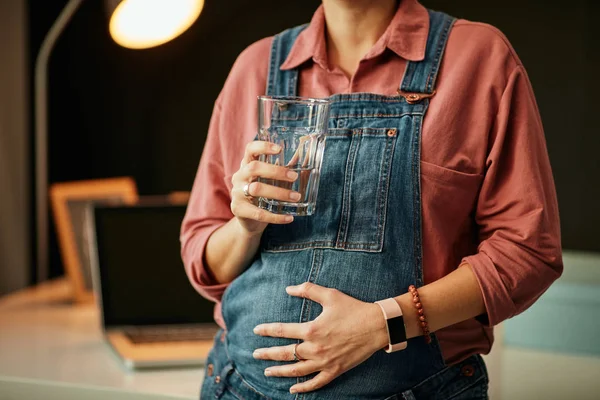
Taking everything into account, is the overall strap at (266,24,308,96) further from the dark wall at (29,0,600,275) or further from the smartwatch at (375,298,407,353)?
the dark wall at (29,0,600,275)

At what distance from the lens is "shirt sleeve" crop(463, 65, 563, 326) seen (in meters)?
1.09

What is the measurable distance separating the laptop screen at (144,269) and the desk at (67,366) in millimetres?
113

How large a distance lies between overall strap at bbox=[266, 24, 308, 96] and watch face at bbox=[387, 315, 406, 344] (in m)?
0.39

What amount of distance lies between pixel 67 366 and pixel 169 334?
10.8 inches

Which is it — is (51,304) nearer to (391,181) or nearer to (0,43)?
(0,43)

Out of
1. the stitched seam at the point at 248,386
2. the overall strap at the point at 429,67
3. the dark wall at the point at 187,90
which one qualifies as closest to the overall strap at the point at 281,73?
the overall strap at the point at 429,67

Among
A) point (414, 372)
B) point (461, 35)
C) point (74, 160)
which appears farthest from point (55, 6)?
point (414, 372)

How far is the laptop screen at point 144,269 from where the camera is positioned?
6.39 ft

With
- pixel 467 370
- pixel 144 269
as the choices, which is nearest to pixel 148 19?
pixel 144 269

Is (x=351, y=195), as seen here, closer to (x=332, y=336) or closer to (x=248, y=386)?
(x=332, y=336)

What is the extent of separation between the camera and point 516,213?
43.1 inches

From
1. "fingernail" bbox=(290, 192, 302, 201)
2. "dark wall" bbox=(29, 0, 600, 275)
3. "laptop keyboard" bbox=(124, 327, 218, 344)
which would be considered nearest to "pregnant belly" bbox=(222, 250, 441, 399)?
"fingernail" bbox=(290, 192, 302, 201)

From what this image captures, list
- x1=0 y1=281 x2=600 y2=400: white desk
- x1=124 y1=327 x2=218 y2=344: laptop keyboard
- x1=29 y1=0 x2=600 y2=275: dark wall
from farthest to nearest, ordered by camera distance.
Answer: x1=29 y1=0 x2=600 y2=275: dark wall → x1=124 y1=327 x2=218 y2=344: laptop keyboard → x1=0 y1=281 x2=600 y2=400: white desk

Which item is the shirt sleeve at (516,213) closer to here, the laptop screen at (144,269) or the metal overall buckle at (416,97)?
the metal overall buckle at (416,97)
